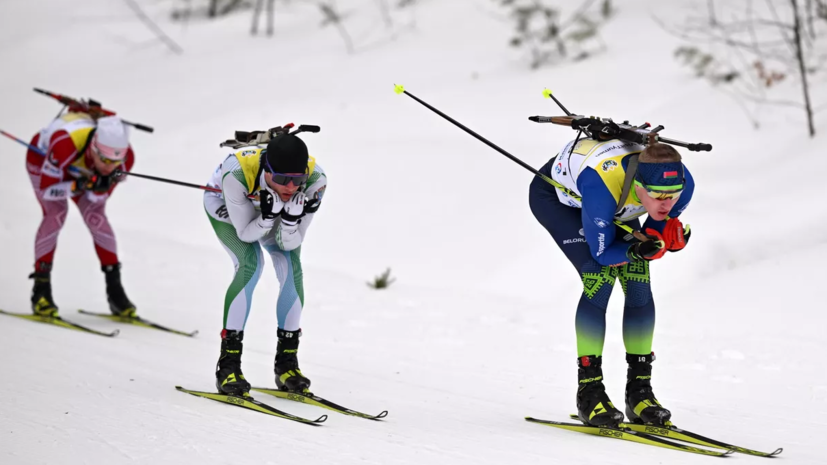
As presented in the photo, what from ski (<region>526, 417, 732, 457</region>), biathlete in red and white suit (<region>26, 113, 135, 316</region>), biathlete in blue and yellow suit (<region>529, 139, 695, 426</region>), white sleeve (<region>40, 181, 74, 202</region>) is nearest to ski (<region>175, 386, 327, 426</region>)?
ski (<region>526, 417, 732, 457</region>)

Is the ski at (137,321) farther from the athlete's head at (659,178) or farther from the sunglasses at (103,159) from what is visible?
the athlete's head at (659,178)

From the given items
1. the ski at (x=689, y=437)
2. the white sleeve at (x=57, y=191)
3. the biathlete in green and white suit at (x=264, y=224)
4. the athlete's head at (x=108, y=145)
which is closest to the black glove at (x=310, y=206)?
the biathlete in green and white suit at (x=264, y=224)

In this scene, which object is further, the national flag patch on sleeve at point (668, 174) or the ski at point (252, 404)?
the ski at point (252, 404)

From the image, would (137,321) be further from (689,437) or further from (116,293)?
(689,437)

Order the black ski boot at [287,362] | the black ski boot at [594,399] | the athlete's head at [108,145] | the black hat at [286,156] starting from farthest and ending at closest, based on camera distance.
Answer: the athlete's head at [108,145] → the black ski boot at [287,362] → the black hat at [286,156] → the black ski boot at [594,399]

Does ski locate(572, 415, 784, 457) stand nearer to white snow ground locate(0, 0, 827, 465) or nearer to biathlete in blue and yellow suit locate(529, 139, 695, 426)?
biathlete in blue and yellow suit locate(529, 139, 695, 426)

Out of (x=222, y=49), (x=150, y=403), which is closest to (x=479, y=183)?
(x=150, y=403)

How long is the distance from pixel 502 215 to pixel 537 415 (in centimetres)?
611

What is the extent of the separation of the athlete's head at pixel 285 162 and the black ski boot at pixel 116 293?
12.8 feet

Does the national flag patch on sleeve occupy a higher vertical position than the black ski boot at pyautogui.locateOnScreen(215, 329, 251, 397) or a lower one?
higher

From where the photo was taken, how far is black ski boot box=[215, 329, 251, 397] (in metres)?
5.42

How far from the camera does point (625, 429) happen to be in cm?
482

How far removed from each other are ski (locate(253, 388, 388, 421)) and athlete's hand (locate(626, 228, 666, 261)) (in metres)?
1.68

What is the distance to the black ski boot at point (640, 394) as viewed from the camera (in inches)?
190
